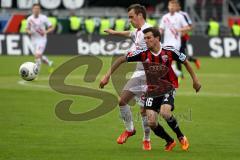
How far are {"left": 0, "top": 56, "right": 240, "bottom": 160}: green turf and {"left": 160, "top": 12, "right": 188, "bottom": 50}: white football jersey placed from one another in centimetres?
142

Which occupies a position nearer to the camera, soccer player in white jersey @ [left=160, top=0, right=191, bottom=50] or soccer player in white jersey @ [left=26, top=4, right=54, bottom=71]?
soccer player in white jersey @ [left=160, top=0, right=191, bottom=50]

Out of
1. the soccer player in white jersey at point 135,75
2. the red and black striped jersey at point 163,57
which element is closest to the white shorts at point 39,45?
the soccer player in white jersey at point 135,75

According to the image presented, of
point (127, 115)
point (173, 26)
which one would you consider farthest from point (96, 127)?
point (173, 26)

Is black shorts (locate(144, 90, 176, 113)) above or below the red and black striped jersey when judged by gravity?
below

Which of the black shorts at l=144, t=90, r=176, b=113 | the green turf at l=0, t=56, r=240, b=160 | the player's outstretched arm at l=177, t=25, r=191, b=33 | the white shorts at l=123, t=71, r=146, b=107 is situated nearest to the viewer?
the green turf at l=0, t=56, r=240, b=160

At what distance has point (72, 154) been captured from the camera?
12.2 meters

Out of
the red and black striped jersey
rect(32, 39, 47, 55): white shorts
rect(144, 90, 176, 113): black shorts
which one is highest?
the red and black striped jersey

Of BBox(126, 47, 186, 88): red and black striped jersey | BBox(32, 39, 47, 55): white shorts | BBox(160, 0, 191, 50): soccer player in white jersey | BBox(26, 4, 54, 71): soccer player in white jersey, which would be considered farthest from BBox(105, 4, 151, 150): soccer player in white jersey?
BBox(26, 4, 54, 71): soccer player in white jersey

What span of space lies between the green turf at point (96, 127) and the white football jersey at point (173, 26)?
142cm

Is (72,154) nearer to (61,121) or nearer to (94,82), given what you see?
(61,121)

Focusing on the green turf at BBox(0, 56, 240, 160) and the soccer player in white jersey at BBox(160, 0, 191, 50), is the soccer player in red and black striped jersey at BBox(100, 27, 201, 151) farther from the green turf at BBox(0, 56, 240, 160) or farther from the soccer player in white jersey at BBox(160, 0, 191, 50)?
the soccer player in white jersey at BBox(160, 0, 191, 50)

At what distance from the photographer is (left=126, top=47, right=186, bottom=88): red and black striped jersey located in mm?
12539

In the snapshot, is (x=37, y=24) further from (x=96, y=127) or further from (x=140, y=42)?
(x=140, y=42)

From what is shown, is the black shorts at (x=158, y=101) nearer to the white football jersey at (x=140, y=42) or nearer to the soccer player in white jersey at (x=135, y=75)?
the soccer player in white jersey at (x=135, y=75)
